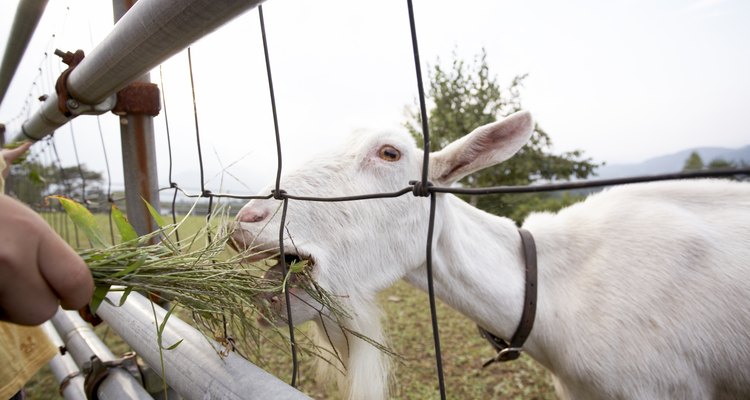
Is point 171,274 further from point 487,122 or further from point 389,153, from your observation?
point 487,122

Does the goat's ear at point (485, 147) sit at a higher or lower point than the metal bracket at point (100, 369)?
higher

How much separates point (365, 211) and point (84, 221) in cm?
77

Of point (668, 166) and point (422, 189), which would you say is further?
point (668, 166)

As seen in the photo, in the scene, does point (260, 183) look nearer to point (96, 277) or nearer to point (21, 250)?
point (96, 277)

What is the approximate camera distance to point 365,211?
1253mm

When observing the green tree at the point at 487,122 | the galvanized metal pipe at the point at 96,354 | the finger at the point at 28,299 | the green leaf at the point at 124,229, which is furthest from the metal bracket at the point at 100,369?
the green tree at the point at 487,122

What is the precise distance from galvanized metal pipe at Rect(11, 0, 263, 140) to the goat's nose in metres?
0.43

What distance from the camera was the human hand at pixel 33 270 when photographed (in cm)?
34

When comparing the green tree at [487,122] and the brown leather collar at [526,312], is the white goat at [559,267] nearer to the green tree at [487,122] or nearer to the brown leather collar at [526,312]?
the brown leather collar at [526,312]

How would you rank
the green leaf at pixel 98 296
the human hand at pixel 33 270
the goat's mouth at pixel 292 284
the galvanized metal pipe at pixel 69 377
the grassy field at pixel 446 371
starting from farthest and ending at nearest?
the grassy field at pixel 446 371 < the galvanized metal pipe at pixel 69 377 < the goat's mouth at pixel 292 284 < the green leaf at pixel 98 296 < the human hand at pixel 33 270

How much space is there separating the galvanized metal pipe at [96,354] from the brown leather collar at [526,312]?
1.24 meters

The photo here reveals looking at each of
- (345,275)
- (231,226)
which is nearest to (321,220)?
(345,275)

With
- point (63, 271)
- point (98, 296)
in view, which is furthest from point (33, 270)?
point (98, 296)

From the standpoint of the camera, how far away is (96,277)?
58cm
